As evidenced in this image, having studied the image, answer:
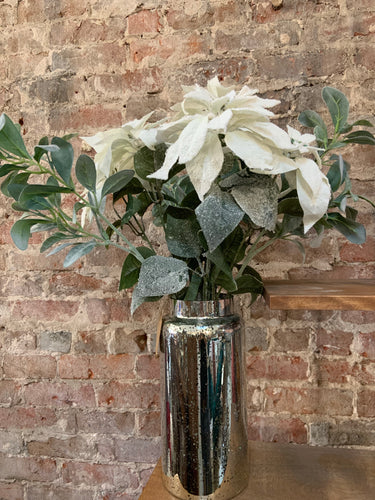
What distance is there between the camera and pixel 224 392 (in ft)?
2.77

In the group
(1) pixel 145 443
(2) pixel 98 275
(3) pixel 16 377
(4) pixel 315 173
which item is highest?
(4) pixel 315 173

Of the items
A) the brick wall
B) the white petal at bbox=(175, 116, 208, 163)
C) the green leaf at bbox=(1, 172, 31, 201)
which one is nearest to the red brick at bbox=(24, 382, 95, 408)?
the brick wall

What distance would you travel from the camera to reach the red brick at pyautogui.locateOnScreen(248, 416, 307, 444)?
121 cm

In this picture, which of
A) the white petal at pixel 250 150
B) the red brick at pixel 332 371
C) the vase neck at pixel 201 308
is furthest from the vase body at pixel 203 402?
the red brick at pixel 332 371

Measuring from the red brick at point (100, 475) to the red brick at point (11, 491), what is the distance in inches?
6.7

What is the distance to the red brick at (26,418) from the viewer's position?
1.33 m

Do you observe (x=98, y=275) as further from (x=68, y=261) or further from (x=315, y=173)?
(x=315, y=173)

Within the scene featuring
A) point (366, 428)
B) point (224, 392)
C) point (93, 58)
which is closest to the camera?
point (224, 392)

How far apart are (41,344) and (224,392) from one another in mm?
742

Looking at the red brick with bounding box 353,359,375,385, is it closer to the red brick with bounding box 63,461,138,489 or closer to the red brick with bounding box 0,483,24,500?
the red brick with bounding box 63,461,138,489

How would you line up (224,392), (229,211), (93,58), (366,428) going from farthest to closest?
(93,58), (366,428), (224,392), (229,211)

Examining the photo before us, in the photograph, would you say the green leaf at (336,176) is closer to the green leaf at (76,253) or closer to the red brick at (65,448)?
the green leaf at (76,253)

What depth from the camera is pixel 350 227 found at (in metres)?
0.88

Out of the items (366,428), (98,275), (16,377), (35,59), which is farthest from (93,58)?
(366,428)
